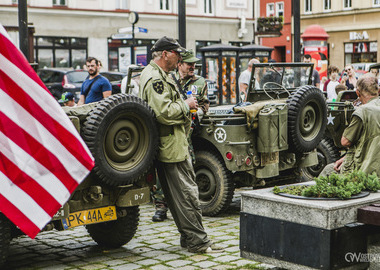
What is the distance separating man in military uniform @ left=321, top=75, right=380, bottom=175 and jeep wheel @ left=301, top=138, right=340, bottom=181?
12.6 feet

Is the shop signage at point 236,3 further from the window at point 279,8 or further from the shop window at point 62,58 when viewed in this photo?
the shop window at point 62,58

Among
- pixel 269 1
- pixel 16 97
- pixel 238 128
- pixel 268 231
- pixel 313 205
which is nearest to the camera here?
pixel 16 97

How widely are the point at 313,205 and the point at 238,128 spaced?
10.0ft

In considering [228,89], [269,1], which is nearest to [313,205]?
[228,89]

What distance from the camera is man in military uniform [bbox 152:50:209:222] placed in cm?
765

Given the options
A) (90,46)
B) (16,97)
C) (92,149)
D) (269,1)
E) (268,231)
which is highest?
(269,1)

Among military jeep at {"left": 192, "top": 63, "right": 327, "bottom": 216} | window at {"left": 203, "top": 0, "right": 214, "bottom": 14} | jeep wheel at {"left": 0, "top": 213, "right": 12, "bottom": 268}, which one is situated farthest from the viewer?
window at {"left": 203, "top": 0, "right": 214, "bottom": 14}

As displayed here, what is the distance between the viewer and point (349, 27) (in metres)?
41.3

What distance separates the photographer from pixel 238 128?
24.7 feet

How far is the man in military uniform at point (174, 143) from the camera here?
591 cm

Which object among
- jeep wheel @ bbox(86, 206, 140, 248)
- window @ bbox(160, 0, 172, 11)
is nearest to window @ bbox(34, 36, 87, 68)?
window @ bbox(160, 0, 172, 11)

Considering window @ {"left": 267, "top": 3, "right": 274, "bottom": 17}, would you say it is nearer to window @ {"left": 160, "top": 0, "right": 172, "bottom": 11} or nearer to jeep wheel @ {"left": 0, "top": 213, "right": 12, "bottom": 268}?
window @ {"left": 160, "top": 0, "right": 172, "bottom": 11}

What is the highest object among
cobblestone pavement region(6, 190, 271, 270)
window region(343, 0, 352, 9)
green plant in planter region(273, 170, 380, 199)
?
window region(343, 0, 352, 9)

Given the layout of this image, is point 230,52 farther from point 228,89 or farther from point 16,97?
point 16,97
